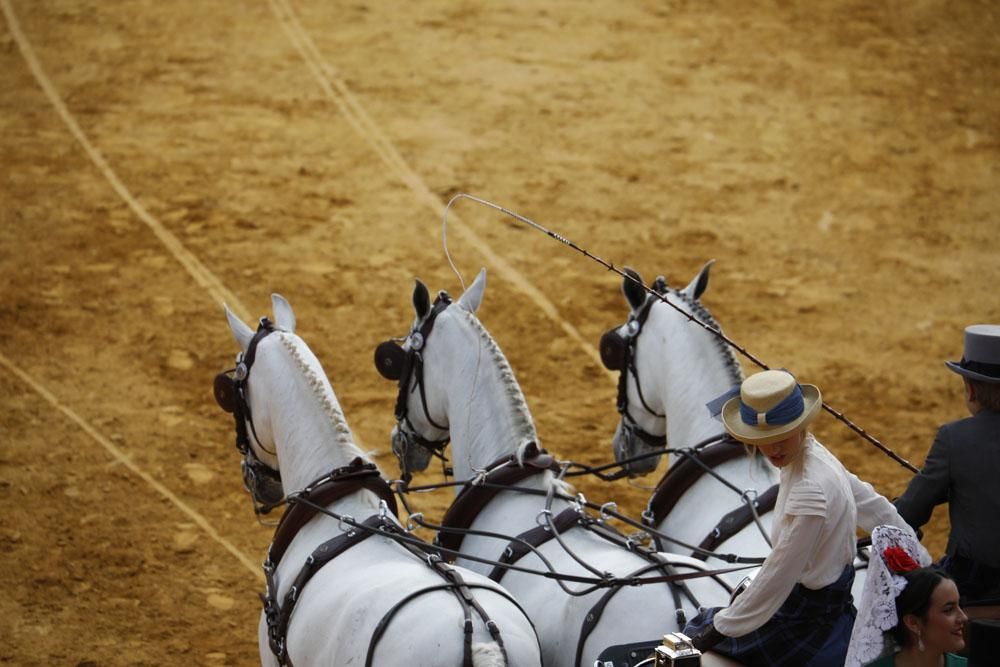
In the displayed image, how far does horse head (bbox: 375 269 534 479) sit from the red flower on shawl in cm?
241

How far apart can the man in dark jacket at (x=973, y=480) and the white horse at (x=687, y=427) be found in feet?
2.63

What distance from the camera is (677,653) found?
4.58 m

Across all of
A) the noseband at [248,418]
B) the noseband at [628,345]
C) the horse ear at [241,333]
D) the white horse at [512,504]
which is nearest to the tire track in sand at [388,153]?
the noseband at [628,345]

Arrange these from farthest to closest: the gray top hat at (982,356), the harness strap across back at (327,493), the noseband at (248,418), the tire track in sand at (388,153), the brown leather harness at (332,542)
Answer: the tire track in sand at (388,153) → the noseband at (248,418) → the harness strap across back at (327,493) → the brown leather harness at (332,542) → the gray top hat at (982,356)

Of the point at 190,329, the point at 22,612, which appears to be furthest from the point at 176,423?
the point at 22,612

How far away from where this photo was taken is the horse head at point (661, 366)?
6707mm

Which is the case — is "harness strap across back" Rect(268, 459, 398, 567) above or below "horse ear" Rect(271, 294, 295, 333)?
below

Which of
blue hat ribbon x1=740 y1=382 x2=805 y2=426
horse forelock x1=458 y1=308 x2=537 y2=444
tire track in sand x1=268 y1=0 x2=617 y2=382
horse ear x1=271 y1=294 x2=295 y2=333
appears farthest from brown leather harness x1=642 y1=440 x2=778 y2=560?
tire track in sand x1=268 y1=0 x2=617 y2=382

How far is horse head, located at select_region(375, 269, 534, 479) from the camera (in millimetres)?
6504

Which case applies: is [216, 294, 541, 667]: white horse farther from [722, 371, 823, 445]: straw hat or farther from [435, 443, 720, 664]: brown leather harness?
[722, 371, 823, 445]: straw hat

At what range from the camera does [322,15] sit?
18.8m

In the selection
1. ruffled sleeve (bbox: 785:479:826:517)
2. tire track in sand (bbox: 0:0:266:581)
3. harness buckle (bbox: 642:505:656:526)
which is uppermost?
ruffled sleeve (bbox: 785:479:826:517)

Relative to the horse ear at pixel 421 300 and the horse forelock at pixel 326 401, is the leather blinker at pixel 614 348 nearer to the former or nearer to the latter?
the horse ear at pixel 421 300

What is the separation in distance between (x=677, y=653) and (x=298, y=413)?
2383 mm
